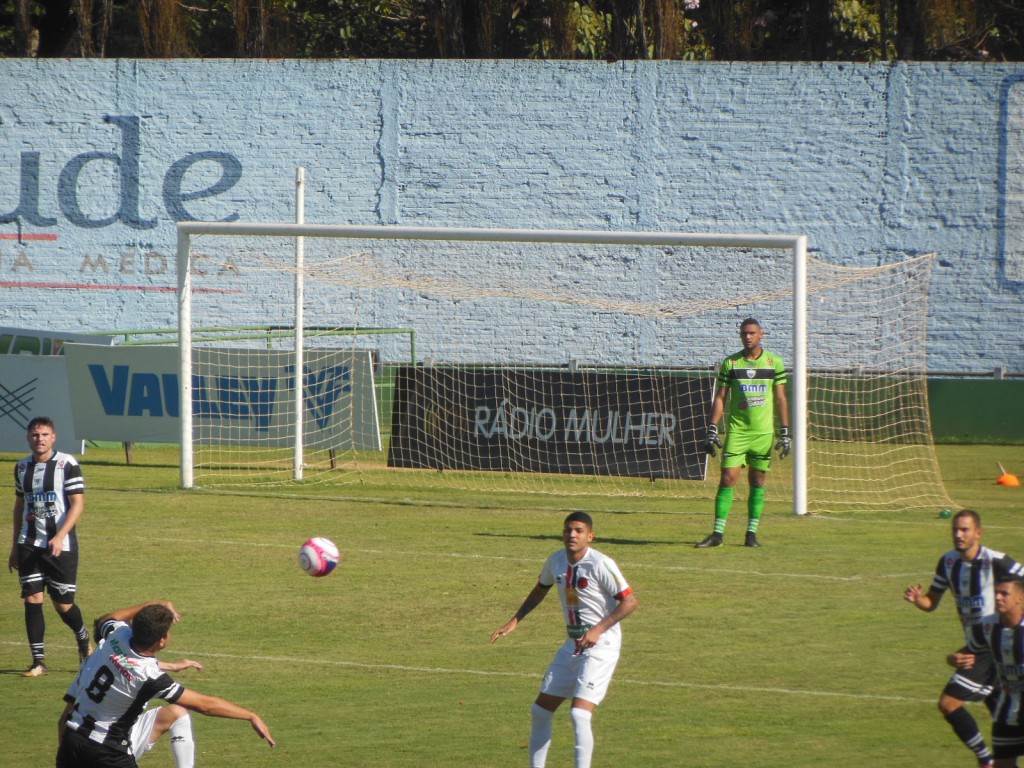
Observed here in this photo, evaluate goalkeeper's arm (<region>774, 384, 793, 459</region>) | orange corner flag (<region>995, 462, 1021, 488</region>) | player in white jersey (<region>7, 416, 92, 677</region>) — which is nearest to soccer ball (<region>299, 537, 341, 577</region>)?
player in white jersey (<region>7, 416, 92, 677</region>)

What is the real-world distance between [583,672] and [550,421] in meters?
12.8

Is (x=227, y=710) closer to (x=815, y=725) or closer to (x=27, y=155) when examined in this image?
(x=815, y=725)

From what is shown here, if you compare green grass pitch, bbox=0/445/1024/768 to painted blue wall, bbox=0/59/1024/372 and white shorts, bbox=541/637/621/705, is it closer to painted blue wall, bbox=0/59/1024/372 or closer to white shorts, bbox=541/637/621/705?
white shorts, bbox=541/637/621/705

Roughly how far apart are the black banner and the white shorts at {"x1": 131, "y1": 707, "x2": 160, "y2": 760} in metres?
13.3

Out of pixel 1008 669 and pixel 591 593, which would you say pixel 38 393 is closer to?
pixel 591 593

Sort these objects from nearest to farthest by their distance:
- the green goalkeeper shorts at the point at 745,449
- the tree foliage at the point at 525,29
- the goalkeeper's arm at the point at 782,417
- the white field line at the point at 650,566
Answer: the white field line at the point at 650,566, the green goalkeeper shorts at the point at 745,449, the goalkeeper's arm at the point at 782,417, the tree foliage at the point at 525,29

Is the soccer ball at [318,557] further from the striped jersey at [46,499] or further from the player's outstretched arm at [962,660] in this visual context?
the player's outstretched arm at [962,660]

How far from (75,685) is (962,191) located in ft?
81.1

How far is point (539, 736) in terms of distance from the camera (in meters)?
7.75

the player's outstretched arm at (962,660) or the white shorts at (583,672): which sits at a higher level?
the player's outstretched arm at (962,660)

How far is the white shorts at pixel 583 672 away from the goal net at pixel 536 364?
9361 millimetres

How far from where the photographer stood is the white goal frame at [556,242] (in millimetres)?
17156

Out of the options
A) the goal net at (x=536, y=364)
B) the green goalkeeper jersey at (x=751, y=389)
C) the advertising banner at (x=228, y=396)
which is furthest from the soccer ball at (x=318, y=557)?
the advertising banner at (x=228, y=396)

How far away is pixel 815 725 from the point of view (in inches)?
347
